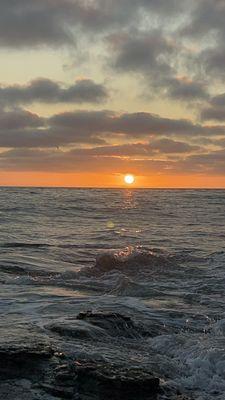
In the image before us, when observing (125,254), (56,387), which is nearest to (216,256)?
(125,254)

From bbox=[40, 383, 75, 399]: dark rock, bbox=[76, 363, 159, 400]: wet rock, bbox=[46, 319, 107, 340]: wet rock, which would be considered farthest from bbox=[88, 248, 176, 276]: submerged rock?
bbox=[40, 383, 75, 399]: dark rock

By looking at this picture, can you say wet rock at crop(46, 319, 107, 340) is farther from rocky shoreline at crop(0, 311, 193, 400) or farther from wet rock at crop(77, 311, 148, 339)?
rocky shoreline at crop(0, 311, 193, 400)

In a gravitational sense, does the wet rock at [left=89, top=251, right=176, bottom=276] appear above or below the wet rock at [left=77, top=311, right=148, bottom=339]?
below

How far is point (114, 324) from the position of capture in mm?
8227

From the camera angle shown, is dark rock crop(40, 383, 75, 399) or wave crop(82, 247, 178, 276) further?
wave crop(82, 247, 178, 276)

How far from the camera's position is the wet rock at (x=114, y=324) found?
799cm

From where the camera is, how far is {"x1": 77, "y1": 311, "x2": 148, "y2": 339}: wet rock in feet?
26.2

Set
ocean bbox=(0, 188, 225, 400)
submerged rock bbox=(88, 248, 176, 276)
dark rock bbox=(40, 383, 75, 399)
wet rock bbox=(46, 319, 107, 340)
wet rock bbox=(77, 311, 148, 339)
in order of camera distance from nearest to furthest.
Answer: dark rock bbox=(40, 383, 75, 399)
ocean bbox=(0, 188, 225, 400)
wet rock bbox=(46, 319, 107, 340)
wet rock bbox=(77, 311, 148, 339)
submerged rock bbox=(88, 248, 176, 276)

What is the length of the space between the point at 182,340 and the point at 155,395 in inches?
93.0

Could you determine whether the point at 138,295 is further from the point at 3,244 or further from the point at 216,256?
the point at 3,244

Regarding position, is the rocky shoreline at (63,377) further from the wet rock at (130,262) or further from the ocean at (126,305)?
the wet rock at (130,262)

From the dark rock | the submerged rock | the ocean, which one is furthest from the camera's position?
the submerged rock

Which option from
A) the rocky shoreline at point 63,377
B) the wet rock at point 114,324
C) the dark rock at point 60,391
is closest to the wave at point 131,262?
the wet rock at point 114,324

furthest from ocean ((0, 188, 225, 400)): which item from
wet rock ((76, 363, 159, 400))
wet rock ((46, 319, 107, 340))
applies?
wet rock ((76, 363, 159, 400))
